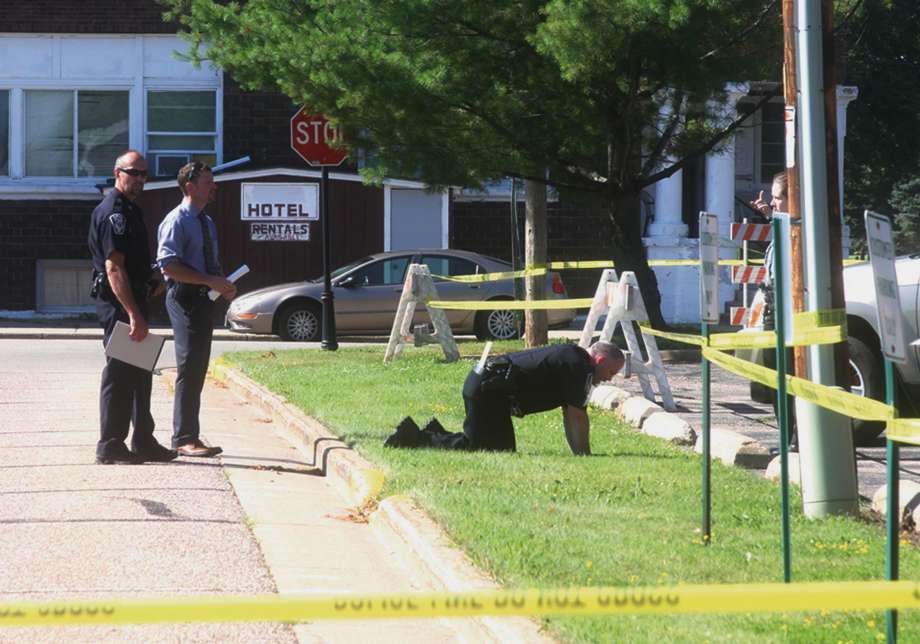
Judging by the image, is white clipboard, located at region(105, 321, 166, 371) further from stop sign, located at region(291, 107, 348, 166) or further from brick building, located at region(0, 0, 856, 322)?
brick building, located at region(0, 0, 856, 322)

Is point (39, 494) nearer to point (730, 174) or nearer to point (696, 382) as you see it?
point (696, 382)

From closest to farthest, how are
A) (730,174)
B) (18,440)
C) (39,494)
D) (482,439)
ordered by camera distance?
(39,494) → (482,439) → (18,440) → (730,174)

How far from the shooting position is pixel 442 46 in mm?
16922

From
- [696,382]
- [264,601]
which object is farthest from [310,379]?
[264,601]

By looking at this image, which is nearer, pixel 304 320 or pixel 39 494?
pixel 39 494

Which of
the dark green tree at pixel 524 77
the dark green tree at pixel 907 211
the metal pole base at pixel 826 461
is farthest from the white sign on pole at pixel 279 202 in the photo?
the dark green tree at pixel 907 211

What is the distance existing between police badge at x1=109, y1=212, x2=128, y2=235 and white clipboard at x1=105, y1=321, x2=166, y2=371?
1.80ft

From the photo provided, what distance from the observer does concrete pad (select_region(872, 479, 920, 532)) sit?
23.9ft

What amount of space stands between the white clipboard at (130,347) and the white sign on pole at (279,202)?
18.0 m

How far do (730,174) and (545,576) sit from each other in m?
24.5

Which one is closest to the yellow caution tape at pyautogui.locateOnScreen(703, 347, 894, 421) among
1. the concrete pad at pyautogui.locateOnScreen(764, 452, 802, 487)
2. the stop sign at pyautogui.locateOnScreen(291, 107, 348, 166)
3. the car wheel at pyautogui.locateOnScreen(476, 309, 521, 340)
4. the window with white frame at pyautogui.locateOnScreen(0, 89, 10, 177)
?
the concrete pad at pyautogui.locateOnScreen(764, 452, 802, 487)

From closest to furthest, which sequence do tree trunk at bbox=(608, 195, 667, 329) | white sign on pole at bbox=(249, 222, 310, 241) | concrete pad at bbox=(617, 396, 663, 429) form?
concrete pad at bbox=(617, 396, 663, 429) < tree trunk at bbox=(608, 195, 667, 329) < white sign on pole at bbox=(249, 222, 310, 241)

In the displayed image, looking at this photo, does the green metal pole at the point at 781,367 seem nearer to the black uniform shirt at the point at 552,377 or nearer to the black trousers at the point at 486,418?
the black uniform shirt at the point at 552,377

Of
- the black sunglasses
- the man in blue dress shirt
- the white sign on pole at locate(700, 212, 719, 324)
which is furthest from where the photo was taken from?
the man in blue dress shirt
